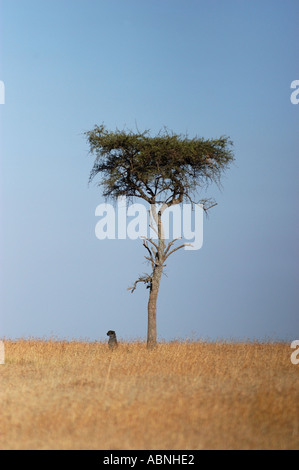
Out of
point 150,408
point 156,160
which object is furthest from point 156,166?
point 150,408

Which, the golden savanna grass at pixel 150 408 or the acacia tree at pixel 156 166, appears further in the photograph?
the acacia tree at pixel 156 166

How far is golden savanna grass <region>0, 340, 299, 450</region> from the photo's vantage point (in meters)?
11.0

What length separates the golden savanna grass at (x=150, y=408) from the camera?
11.0m

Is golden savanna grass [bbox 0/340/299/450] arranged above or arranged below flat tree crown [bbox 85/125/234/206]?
below

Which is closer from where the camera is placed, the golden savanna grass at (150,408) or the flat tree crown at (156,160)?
the golden savanna grass at (150,408)

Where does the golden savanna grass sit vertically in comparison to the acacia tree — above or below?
below

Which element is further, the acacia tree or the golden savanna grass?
the acacia tree

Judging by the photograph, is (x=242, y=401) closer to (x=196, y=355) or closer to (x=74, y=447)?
(x=74, y=447)

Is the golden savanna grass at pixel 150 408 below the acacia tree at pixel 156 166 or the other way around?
below

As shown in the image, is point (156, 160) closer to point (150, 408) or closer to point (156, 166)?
point (156, 166)

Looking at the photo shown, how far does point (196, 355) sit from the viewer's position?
24.0 metres

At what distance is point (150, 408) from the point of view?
12.4 m

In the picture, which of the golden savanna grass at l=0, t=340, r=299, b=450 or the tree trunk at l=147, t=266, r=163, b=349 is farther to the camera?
the tree trunk at l=147, t=266, r=163, b=349
